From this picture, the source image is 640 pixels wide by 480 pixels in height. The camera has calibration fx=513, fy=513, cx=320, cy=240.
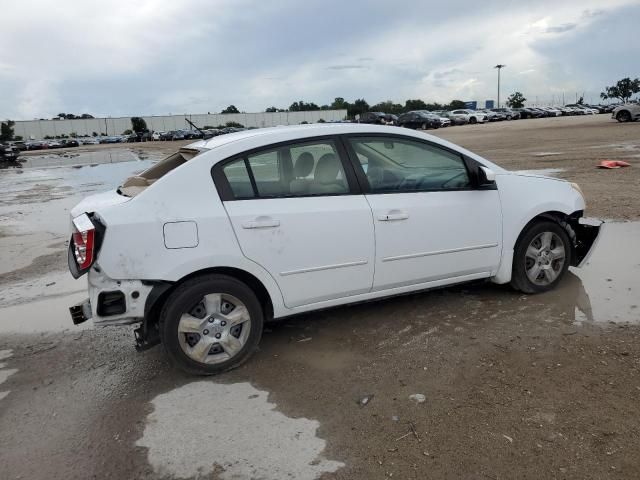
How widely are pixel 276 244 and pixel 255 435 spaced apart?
1298 mm

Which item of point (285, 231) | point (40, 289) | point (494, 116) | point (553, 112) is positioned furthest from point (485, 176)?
point (553, 112)

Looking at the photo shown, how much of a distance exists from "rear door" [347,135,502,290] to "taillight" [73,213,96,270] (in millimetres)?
1970

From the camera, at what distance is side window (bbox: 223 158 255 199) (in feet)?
11.9

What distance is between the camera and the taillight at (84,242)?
10.8 ft

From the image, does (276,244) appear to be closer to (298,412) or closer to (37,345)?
(298,412)

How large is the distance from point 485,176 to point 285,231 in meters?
1.79

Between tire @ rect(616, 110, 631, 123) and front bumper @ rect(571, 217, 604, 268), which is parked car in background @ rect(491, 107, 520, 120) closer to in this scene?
Result: tire @ rect(616, 110, 631, 123)

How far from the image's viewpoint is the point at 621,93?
102000 mm

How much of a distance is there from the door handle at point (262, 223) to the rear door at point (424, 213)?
2.61 feet

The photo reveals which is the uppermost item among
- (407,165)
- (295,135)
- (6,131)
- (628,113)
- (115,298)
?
(6,131)

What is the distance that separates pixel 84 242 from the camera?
3.32 m

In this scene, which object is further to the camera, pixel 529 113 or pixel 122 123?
pixel 122 123

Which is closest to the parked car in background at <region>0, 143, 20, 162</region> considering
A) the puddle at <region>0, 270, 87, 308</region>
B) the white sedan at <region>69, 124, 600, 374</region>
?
the puddle at <region>0, 270, 87, 308</region>

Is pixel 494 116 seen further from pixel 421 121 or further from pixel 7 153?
pixel 7 153
